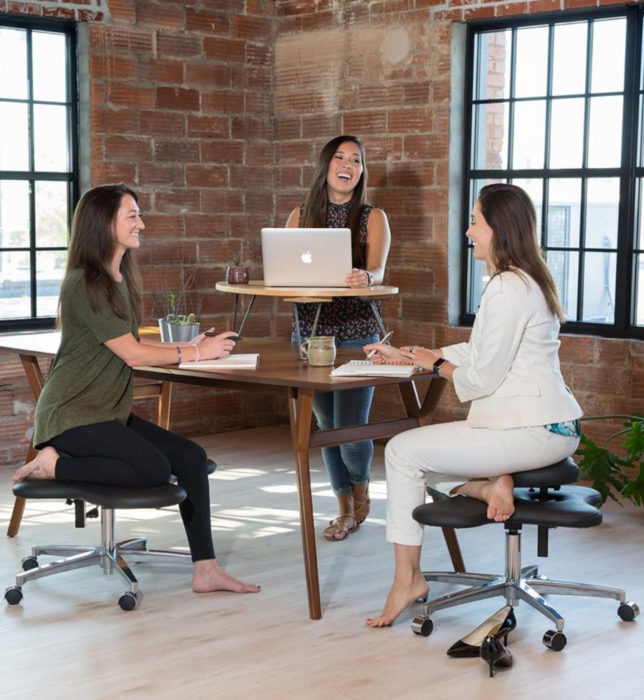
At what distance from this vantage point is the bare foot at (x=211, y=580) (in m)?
4.20

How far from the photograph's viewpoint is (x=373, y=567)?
15.0 ft

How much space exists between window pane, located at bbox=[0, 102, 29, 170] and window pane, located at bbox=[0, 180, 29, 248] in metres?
0.11

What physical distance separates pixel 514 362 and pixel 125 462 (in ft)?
4.27

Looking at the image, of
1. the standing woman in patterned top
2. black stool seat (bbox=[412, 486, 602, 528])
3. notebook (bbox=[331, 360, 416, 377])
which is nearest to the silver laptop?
the standing woman in patterned top

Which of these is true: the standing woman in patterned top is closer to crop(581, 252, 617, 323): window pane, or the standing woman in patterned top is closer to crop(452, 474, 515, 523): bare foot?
crop(452, 474, 515, 523): bare foot

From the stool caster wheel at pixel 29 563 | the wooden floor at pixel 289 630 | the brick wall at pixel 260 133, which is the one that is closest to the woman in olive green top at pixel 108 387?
the wooden floor at pixel 289 630

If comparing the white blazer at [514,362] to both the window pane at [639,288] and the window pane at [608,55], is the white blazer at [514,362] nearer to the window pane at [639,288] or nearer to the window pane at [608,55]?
the window pane at [639,288]

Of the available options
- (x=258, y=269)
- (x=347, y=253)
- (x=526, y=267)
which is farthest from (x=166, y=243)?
(x=526, y=267)

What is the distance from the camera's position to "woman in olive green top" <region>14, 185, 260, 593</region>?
3.95m

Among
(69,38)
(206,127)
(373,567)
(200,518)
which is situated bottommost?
(373,567)

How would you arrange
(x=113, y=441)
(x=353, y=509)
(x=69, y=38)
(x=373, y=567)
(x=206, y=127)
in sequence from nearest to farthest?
(x=113, y=441)
(x=373, y=567)
(x=353, y=509)
(x=69, y=38)
(x=206, y=127)

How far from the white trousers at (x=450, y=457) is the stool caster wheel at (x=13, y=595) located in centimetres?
129

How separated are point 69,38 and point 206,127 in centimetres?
97

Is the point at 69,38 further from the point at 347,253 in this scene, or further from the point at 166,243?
the point at 347,253
